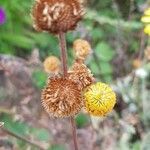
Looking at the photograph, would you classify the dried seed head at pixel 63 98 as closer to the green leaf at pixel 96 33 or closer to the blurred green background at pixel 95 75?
the blurred green background at pixel 95 75

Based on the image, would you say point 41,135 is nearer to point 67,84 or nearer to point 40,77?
point 40,77

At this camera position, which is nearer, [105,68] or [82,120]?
[82,120]

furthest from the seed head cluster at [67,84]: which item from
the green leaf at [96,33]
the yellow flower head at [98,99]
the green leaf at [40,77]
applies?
the green leaf at [96,33]

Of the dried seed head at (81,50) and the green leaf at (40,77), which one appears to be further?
the green leaf at (40,77)

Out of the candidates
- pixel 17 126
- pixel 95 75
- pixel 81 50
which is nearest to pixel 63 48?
pixel 81 50

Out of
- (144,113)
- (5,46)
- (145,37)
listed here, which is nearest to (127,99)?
(144,113)

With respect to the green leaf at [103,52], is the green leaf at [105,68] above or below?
below

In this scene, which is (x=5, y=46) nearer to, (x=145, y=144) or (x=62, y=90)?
(x=145, y=144)
